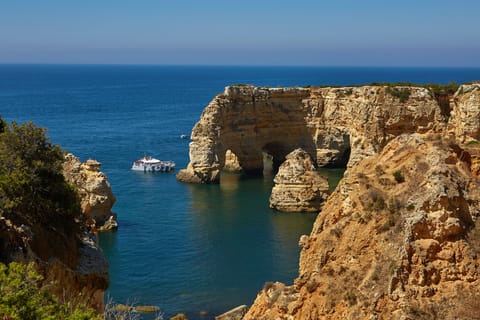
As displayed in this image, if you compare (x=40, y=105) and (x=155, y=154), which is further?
(x=40, y=105)

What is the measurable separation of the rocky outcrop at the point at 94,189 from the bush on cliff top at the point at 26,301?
3135cm

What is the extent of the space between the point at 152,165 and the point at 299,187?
23620 millimetres

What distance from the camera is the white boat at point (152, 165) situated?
7100cm

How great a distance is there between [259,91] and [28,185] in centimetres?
5197

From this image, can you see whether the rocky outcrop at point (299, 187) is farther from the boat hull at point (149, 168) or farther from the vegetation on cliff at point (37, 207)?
the vegetation on cliff at point (37, 207)

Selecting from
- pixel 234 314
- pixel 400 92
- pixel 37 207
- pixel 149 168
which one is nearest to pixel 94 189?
pixel 234 314

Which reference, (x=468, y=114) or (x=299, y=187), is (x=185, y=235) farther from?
(x=468, y=114)

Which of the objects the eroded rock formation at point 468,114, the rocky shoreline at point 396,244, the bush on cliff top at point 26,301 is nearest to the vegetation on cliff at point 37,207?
the bush on cliff top at point 26,301

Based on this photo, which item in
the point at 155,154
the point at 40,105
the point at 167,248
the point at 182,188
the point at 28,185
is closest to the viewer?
the point at 28,185

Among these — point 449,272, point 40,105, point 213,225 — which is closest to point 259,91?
point 213,225

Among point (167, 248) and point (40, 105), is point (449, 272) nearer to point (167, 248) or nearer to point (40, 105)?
point (167, 248)

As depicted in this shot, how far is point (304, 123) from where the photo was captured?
233 ft

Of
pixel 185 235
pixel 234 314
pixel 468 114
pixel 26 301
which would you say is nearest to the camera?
→ pixel 26 301

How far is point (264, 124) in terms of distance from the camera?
70.4 metres
